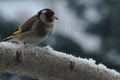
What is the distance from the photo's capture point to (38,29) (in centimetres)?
277

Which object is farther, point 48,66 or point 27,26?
point 27,26

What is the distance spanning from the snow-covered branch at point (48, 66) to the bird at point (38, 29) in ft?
1.28

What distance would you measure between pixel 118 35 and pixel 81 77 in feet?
18.7

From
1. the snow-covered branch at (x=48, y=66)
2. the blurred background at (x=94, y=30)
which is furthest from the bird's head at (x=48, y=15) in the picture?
the blurred background at (x=94, y=30)

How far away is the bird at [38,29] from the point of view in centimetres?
274

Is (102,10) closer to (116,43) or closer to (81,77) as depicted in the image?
(116,43)

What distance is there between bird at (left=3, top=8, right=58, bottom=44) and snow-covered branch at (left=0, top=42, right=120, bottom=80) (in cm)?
39

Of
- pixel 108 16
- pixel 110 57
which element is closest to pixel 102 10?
pixel 108 16

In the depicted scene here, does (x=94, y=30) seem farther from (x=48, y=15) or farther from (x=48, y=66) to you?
(x=48, y=66)

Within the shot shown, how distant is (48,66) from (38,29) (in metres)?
0.50

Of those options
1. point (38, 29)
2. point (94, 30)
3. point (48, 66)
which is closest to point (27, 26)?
point (38, 29)

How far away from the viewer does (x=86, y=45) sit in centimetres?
827

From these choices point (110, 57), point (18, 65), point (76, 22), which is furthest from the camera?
point (76, 22)

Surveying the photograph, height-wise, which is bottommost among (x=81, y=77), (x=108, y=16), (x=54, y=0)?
(x=54, y=0)
